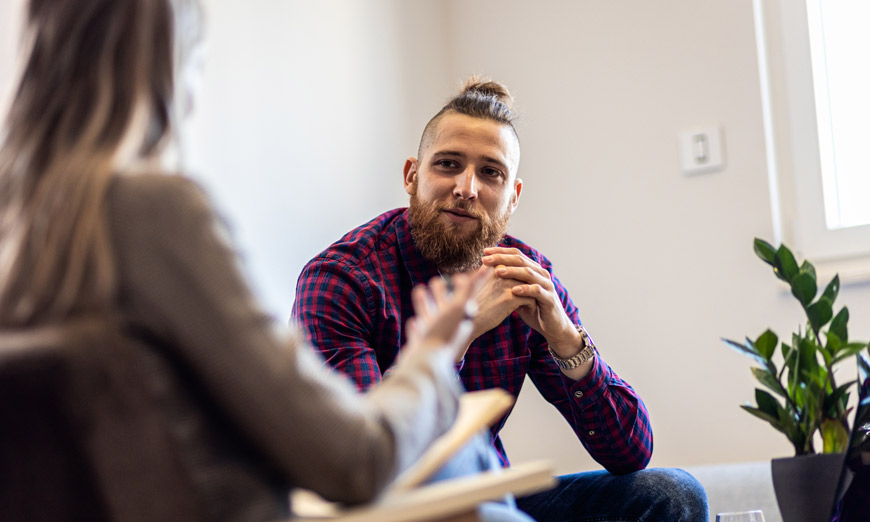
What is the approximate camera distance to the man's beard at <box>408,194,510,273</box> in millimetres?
1952

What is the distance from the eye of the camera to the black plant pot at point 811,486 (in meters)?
1.44

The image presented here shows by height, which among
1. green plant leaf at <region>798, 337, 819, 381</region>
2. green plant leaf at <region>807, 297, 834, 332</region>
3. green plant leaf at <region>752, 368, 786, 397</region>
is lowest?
green plant leaf at <region>752, 368, 786, 397</region>

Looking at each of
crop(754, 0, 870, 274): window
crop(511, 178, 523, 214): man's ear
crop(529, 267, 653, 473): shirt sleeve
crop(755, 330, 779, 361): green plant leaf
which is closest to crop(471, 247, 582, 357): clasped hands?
crop(529, 267, 653, 473): shirt sleeve

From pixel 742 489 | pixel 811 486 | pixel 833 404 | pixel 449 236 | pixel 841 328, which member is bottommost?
pixel 742 489

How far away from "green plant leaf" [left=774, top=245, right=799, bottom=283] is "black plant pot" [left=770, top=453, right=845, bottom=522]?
32 centimetres

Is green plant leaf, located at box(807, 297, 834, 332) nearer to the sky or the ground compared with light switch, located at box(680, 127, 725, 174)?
nearer to the ground

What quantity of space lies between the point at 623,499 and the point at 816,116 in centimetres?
128

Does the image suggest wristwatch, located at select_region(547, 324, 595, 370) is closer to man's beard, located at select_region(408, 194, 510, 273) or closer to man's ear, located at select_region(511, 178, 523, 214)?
man's beard, located at select_region(408, 194, 510, 273)

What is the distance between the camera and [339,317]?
1.75m

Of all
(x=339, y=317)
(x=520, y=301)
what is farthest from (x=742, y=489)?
(x=339, y=317)

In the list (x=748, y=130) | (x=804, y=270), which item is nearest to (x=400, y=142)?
(x=748, y=130)

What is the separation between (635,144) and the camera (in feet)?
8.75

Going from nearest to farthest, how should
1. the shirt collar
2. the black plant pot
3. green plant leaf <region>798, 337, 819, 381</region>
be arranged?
1. the black plant pot
2. green plant leaf <region>798, 337, 819, 381</region>
3. the shirt collar

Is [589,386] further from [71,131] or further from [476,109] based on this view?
[71,131]
